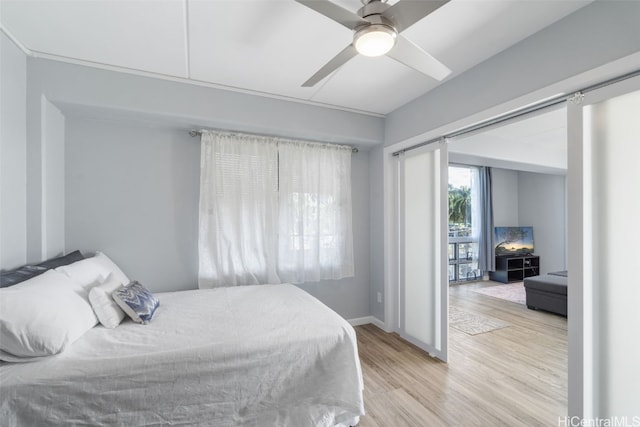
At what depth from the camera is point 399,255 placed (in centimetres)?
324

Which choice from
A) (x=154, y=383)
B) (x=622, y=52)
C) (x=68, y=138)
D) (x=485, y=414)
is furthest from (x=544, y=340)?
(x=68, y=138)

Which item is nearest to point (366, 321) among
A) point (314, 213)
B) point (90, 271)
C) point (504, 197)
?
point (314, 213)

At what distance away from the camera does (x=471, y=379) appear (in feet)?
7.61

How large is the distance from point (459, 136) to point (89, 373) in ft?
10.2

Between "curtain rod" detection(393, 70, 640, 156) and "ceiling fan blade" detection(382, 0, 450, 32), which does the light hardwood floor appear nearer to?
"curtain rod" detection(393, 70, 640, 156)

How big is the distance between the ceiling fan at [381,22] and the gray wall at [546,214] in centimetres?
663

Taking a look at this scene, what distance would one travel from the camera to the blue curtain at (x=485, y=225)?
6.02m

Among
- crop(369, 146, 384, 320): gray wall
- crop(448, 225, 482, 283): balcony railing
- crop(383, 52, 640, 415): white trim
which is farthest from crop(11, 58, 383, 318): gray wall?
crop(448, 225, 482, 283): balcony railing

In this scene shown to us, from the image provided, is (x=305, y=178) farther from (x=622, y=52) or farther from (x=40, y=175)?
(x=622, y=52)

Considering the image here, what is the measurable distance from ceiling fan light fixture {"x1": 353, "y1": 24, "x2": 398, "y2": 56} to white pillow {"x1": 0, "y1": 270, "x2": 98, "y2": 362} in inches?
82.9

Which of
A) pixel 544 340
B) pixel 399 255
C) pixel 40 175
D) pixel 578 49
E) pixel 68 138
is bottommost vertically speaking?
pixel 544 340

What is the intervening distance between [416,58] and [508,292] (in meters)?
5.19

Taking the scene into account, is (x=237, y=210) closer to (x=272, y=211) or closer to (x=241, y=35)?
(x=272, y=211)

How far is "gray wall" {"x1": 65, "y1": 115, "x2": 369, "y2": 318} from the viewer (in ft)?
8.14
